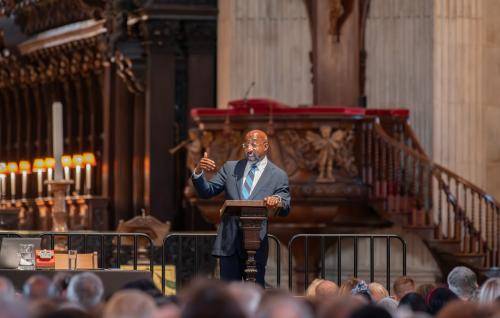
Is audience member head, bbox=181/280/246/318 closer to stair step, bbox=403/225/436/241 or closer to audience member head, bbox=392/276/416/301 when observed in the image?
audience member head, bbox=392/276/416/301

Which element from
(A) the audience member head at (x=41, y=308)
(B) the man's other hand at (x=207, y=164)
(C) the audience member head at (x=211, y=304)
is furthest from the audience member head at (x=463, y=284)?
(C) the audience member head at (x=211, y=304)

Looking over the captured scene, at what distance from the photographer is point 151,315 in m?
6.48

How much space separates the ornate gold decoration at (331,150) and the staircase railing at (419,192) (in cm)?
27

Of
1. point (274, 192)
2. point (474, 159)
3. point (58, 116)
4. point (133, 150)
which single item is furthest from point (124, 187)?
point (274, 192)

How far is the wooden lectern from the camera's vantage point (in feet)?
35.5

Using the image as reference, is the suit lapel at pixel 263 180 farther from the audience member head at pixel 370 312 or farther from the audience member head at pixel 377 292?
the audience member head at pixel 370 312

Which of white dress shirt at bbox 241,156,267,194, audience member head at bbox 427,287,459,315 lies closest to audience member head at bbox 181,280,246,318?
audience member head at bbox 427,287,459,315

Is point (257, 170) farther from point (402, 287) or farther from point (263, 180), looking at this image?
point (402, 287)

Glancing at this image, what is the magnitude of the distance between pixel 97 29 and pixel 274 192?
14.1 meters

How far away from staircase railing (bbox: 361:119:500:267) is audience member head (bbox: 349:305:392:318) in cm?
1059

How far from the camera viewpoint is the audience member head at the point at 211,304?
240 inches

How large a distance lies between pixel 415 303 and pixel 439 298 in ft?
1.72

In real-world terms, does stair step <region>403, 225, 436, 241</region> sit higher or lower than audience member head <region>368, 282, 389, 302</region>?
higher

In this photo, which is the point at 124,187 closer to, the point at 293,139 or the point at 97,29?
the point at 97,29
